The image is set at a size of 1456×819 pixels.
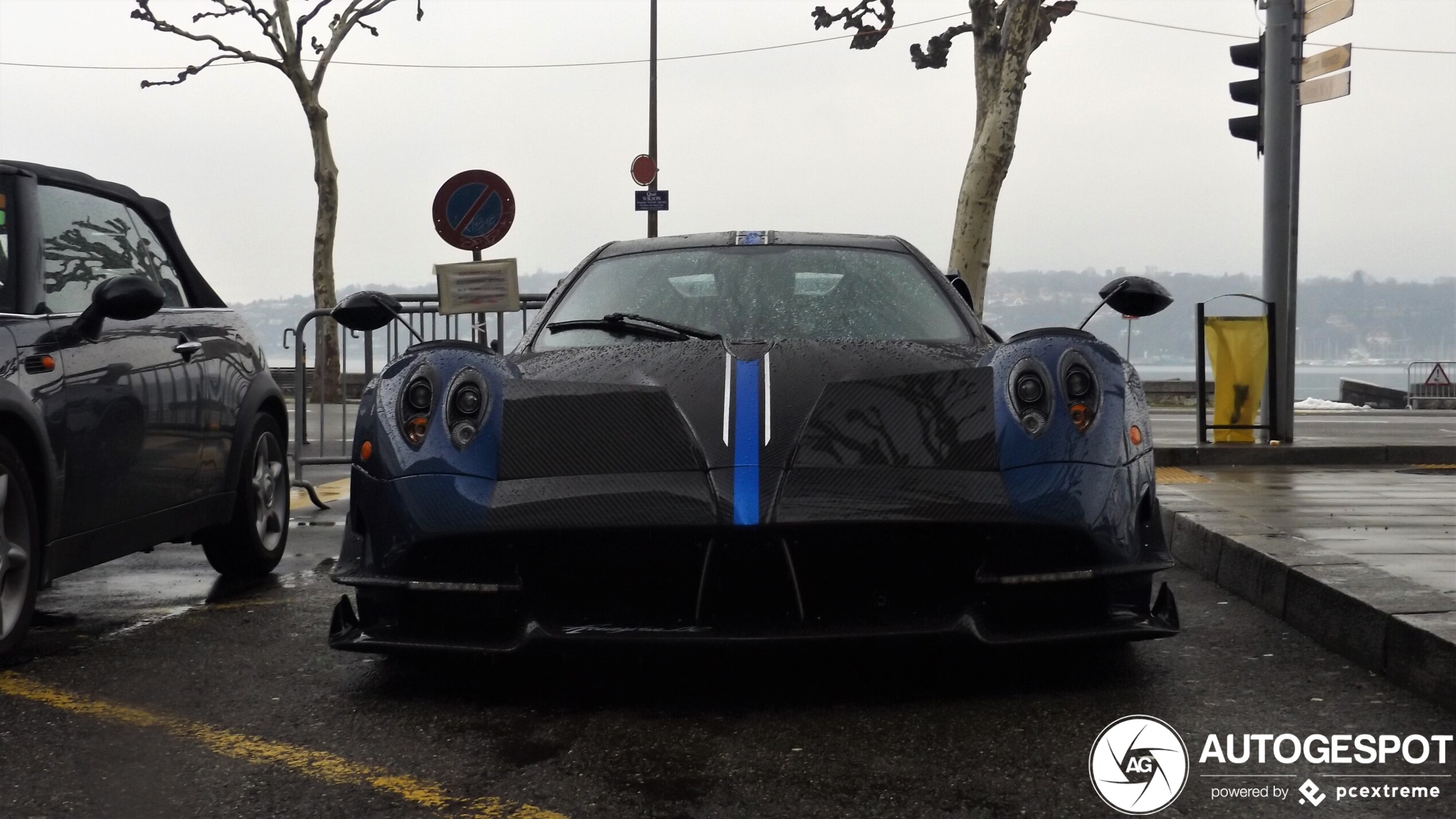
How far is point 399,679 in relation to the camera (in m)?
3.95

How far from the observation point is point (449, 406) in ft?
12.4

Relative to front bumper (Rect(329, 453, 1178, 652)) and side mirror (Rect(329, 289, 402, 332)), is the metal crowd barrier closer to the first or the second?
side mirror (Rect(329, 289, 402, 332))

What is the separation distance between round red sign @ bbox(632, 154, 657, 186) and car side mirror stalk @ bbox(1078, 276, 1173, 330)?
1871 centimetres

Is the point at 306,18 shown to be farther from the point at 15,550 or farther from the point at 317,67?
the point at 15,550

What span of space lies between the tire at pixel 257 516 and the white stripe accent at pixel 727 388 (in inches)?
101

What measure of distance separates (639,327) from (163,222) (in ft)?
7.48

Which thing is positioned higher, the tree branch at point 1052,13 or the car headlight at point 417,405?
the tree branch at point 1052,13

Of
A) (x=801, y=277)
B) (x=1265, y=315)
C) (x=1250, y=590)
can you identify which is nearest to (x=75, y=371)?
(x=801, y=277)

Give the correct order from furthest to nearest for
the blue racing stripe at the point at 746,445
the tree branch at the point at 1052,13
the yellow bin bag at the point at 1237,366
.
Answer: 1. the tree branch at the point at 1052,13
2. the yellow bin bag at the point at 1237,366
3. the blue racing stripe at the point at 746,445

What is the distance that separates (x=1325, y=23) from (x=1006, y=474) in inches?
359

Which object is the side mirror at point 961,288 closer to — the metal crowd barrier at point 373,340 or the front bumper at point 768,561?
the front bumper at point 768,561

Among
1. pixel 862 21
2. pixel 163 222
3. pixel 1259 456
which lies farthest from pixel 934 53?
pixel 163 222

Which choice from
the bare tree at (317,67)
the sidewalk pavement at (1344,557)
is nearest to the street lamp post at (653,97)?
the bare tree at (317,67)

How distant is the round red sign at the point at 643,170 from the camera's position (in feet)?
75.8
